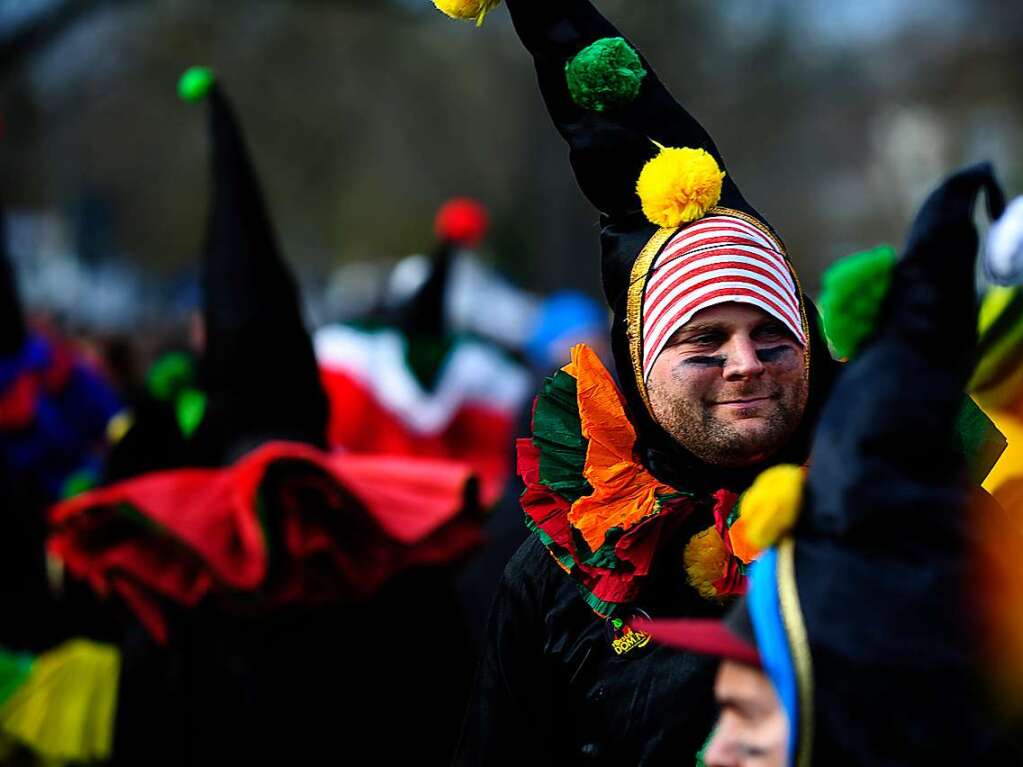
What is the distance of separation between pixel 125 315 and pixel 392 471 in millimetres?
31284

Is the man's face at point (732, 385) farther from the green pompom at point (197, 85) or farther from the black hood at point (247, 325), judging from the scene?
the green pompom at point (197, 85)

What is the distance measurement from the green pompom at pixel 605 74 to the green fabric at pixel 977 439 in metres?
0.95

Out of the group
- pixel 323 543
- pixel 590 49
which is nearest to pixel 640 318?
pixel 590 49

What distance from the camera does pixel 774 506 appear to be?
7.57 ft

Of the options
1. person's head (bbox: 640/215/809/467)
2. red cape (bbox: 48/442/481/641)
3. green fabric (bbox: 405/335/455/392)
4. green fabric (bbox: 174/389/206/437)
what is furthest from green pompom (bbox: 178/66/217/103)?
green fabric (bbox: 405/335/455/392)

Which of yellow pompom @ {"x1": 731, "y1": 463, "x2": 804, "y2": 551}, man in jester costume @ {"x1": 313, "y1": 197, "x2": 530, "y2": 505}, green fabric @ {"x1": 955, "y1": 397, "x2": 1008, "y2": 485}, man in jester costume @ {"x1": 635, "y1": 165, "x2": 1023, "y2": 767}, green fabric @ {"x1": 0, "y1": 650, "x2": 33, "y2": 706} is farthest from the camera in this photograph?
man in jester costume @ {"x1": 313, "y1": 197, "x2": 530, "y2": 505}

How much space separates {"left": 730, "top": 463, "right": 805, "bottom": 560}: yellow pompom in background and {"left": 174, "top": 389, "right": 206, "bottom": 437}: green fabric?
3821 millimetres

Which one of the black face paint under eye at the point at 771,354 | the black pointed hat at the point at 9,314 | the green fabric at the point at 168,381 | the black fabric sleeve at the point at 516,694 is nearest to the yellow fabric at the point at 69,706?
the green fabric at the point at 168,381

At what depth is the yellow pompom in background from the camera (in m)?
2.31

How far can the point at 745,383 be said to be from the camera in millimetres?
3201

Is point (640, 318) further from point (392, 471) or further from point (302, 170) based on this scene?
point (302, 170)

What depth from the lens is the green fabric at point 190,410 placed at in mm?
5977

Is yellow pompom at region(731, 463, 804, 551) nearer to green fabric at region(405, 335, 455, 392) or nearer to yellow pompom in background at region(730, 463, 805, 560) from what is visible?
yellow pompom in background at region(730, 463, 805, 560)

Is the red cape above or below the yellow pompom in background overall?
below
